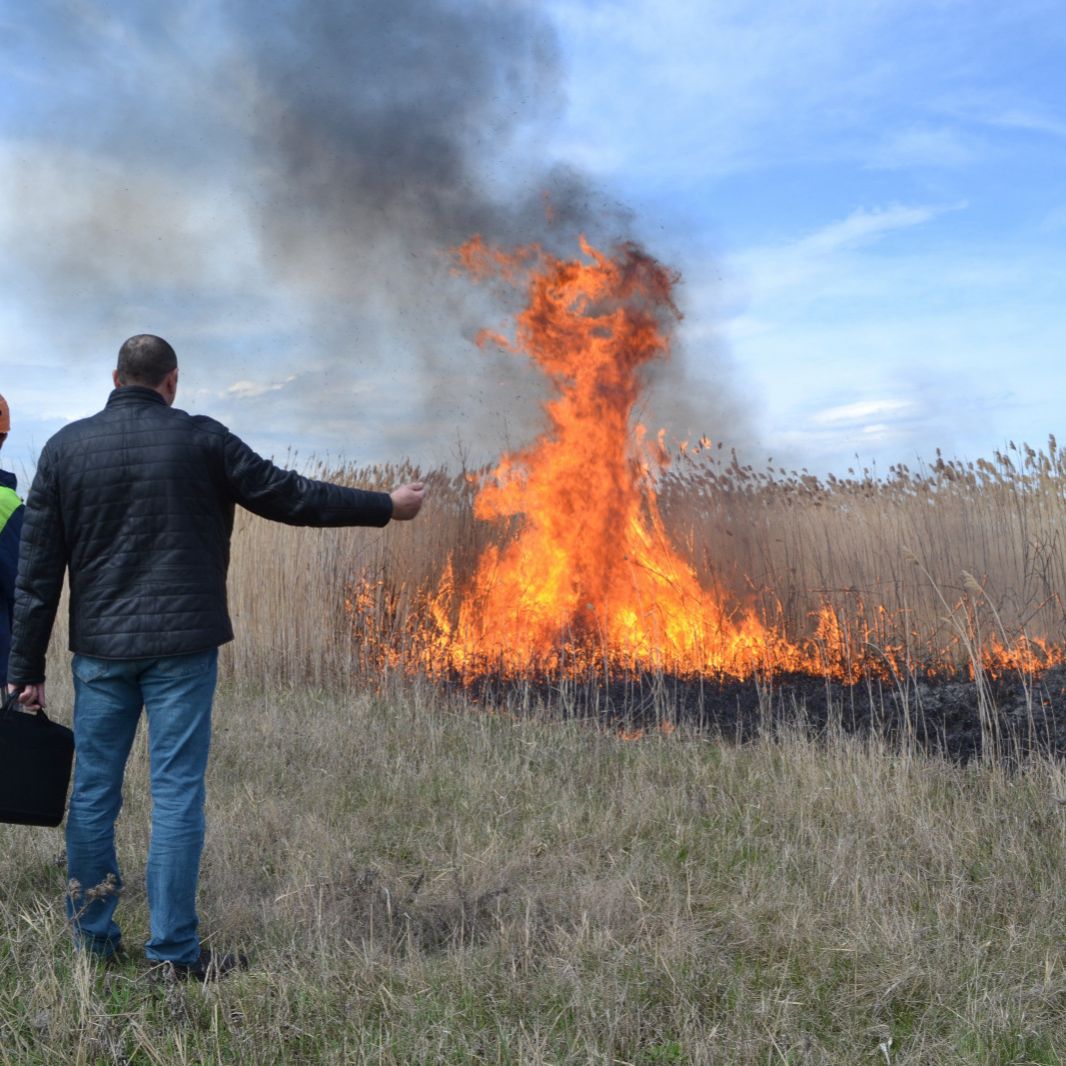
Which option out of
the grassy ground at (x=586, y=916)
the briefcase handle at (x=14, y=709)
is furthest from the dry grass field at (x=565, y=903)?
the briefcase handle at (x=14, y=709)

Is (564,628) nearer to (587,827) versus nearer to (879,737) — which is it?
(879,737)

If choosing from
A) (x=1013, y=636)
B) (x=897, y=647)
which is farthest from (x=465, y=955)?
(x=1013, y=636)

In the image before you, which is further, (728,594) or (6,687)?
(728,594)

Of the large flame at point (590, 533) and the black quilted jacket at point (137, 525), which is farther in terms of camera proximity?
the large flame at point (590, 533)

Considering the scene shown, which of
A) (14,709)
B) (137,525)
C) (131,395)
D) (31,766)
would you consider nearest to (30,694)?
(14,709)

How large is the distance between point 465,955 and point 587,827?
1.37 meters

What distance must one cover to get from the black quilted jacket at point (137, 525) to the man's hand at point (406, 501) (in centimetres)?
28

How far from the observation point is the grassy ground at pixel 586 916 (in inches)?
106

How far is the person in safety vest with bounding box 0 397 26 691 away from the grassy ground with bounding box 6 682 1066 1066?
914 mm

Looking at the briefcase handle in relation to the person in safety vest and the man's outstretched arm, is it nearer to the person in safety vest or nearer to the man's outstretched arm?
the man's outstretched arm

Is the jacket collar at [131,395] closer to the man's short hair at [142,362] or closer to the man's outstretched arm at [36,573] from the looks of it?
the man's short hair at [142,362]

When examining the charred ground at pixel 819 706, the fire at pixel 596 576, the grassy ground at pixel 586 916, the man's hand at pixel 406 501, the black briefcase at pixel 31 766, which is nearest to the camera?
the grassy ground at pixel 586 916

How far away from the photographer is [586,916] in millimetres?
3311

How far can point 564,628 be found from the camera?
8.45m
